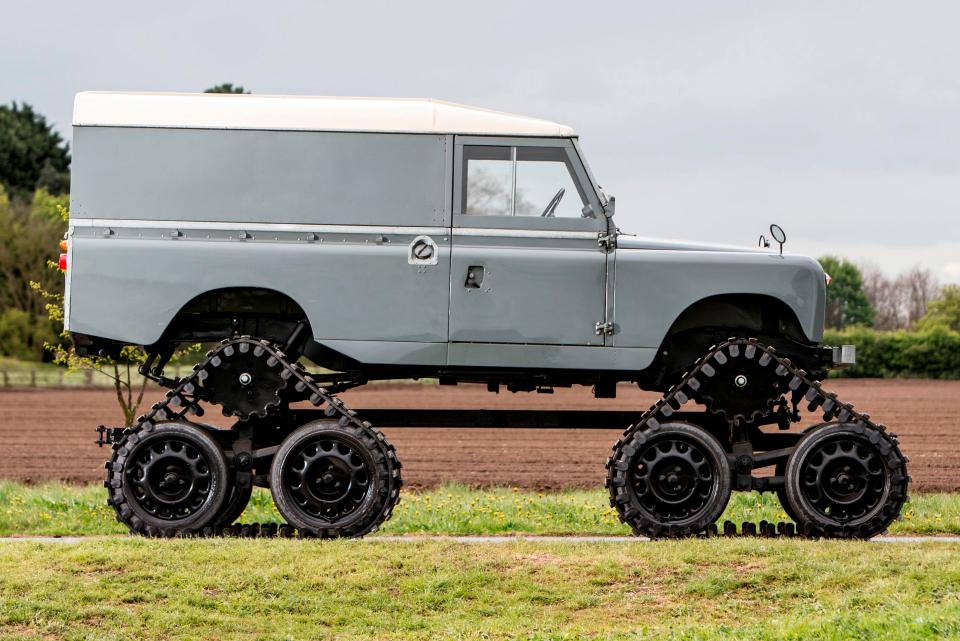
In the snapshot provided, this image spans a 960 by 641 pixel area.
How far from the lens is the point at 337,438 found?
10.7 meters

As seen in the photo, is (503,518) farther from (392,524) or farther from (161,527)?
(161,527)

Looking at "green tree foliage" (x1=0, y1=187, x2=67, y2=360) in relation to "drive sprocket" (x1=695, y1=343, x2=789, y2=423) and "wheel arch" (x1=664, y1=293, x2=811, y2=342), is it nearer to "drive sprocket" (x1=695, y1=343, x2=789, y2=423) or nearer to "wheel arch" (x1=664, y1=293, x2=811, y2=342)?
"wheel arch" (x1=664, y1=293, x2=811, y2=342)

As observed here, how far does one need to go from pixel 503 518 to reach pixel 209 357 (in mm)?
4156

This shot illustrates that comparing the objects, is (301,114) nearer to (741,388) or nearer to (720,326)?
(720,326)

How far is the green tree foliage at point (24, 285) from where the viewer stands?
202 feet

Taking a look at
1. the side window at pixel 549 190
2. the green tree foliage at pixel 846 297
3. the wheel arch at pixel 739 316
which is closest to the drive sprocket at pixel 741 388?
the wheel arch at pixel 739 316

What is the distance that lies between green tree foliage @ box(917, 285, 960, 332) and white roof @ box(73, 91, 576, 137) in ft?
262

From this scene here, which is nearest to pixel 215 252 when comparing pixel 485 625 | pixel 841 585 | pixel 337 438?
pixel 337 438

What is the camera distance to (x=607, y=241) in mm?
10750

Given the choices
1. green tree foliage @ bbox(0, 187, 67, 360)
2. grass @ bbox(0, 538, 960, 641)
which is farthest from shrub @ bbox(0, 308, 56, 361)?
grass @ bbox(0, 538, 960, 641)

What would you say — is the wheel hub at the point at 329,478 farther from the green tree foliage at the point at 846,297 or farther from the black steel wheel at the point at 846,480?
the green tree foliage at the point at 846,297

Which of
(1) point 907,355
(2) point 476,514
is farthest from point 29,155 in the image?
(2) point 476,514

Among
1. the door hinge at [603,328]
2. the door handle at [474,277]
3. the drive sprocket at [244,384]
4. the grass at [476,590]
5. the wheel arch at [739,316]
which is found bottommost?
the grass at [476,590]

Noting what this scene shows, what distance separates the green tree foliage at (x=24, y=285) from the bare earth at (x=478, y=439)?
1319 centimetres
